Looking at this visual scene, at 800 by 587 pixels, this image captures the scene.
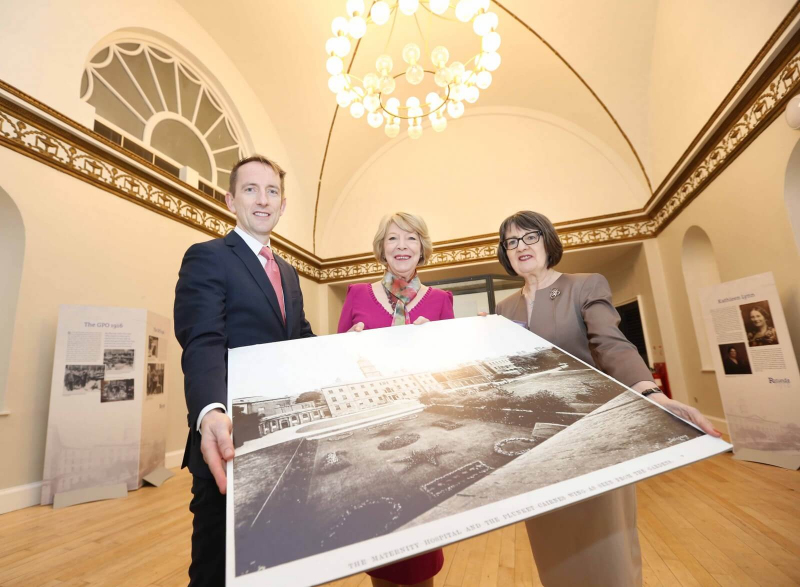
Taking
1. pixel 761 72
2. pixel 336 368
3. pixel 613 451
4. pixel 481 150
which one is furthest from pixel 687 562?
pixel 481 150

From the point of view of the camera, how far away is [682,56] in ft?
14.6

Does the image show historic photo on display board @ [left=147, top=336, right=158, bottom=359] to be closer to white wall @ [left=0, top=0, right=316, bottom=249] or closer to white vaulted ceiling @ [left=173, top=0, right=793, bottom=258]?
white wall @ [left=0, top=0, right=316, bottom=249]

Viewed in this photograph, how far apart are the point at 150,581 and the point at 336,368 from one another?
1.96 metres

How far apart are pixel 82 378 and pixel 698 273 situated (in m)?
7.36

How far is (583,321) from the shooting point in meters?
1.20

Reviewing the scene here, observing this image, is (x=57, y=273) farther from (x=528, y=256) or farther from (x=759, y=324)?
(x=759, y=324)

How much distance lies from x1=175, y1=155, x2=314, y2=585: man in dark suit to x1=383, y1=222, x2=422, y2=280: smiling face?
0.49 m

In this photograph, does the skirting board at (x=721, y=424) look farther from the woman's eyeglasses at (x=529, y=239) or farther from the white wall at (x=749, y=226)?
the woman's eyeglasses at (x=529, y=239)

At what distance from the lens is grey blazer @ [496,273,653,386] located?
1053mm

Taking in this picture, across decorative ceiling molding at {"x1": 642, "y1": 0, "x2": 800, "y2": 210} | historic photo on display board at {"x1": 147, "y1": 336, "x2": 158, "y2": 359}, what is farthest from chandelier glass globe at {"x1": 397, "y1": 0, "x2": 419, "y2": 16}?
historic photo on display board at {"x1": 147, "y1": 336, "x2": 158, "y2": 359}

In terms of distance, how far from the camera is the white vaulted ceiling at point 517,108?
451 cm

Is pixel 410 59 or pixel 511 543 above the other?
pixel 410 59

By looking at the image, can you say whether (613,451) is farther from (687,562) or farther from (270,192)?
(687,562)

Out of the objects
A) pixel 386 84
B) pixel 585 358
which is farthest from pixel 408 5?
pixel 585 358
